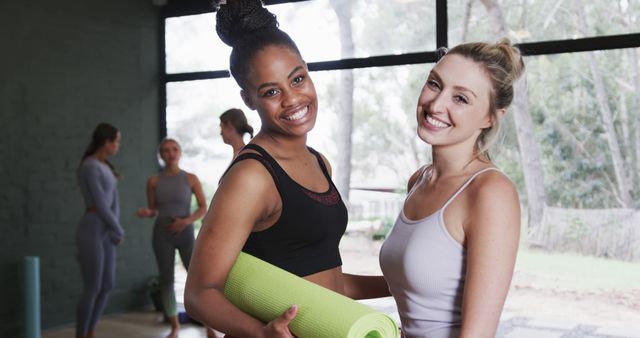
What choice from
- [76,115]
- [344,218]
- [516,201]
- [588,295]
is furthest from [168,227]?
[516,201]

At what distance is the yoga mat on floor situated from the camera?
17.1 feet

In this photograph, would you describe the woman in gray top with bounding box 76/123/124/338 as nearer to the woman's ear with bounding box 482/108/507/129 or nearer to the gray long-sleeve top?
the gray long-sleeve top

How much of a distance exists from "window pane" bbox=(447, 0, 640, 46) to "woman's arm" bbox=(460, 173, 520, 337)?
3.69 m

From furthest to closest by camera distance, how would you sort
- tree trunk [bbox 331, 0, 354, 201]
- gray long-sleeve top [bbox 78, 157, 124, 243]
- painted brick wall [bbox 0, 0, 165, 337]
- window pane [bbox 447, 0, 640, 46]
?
tree trunk [bbox 331, 0, 354, 201], painted brick wall [bbox 0, 0, 165, 337], gray long-sleeve top [bbox 78, 157, 124, 243], window pane [bbox 447, 0, 640, 46]

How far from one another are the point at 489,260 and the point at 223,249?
47cm

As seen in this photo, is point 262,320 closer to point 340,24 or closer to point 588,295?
point 588,295

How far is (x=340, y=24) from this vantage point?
5.84m

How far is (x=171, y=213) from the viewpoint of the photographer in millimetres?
5434

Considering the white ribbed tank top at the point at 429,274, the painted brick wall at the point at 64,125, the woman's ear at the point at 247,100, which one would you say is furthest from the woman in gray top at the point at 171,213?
the white ribbed tank top at the point at 429,274

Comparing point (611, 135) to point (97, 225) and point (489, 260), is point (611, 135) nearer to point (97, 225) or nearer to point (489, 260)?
point (97, 225)

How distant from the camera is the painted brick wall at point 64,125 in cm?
565

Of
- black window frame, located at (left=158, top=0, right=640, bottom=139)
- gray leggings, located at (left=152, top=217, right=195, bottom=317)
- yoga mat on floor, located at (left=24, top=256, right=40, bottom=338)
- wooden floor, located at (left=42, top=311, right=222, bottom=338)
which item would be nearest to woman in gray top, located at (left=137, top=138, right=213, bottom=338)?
gray leggings, located at (left=152, top=217, right=195, bottom=317)

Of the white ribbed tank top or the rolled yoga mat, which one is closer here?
the rolled yoga mat

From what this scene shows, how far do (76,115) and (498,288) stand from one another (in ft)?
17.5
